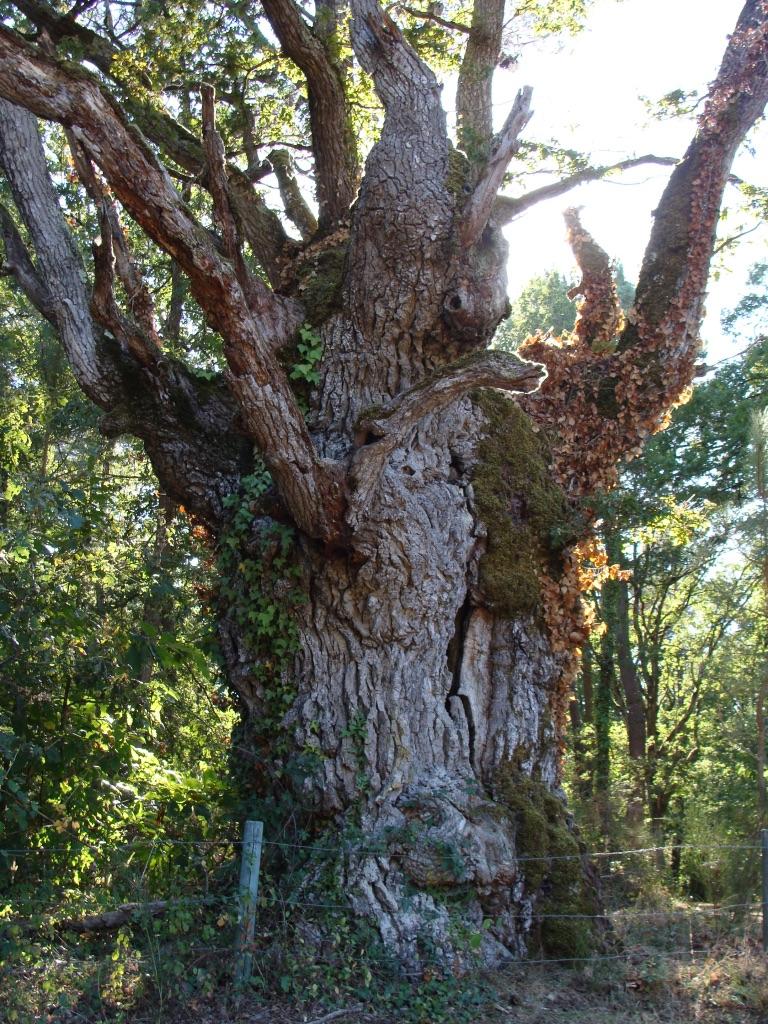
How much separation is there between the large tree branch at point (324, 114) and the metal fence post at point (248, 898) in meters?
5.57

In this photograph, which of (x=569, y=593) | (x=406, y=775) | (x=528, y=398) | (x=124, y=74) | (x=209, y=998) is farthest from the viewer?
(x=124, y=74)

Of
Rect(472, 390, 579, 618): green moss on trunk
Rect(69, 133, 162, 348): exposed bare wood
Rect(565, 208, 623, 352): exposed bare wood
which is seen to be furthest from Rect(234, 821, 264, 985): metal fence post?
Rect(565, 208, 623, 352): exposed bare wood

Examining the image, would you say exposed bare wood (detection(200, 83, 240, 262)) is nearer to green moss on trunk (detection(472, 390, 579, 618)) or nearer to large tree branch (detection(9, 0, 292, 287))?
large tree branch (detection(9, 0, 292, 287))

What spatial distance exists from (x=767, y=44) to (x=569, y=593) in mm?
5208

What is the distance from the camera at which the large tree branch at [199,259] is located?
4840mm

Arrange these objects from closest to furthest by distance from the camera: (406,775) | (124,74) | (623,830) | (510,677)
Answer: (406,775) < (510,677) < (124,74) < (623,830)

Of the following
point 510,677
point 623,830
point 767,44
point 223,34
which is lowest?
point 623,830

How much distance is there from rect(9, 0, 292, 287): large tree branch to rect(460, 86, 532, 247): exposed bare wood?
2.02 m

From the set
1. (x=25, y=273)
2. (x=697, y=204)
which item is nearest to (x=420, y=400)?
(x=25, y=273)

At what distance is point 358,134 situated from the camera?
9.74 m

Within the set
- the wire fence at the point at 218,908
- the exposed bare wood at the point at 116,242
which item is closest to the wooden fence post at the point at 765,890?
the wire fence at the point at 218,908

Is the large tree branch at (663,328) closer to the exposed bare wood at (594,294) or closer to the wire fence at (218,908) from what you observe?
the exposed bare wood at (594,294)

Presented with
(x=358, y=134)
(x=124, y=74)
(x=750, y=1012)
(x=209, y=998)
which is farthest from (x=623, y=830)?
(x=124, y=74)

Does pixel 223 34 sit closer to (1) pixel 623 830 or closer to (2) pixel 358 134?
(2) pixel 358 134
